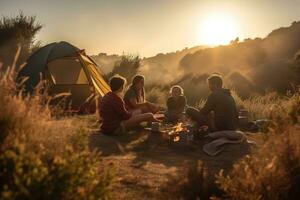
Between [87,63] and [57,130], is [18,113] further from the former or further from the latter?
[87,63]

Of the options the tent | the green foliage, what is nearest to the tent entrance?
the tent

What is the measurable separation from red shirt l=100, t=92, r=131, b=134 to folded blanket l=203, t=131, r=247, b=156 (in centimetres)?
172

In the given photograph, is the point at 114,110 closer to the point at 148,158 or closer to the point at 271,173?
the point at 148,158

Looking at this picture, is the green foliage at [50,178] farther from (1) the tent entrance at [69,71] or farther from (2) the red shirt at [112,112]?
(1) the tent entrance at [69,71]

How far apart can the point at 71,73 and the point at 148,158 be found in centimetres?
924

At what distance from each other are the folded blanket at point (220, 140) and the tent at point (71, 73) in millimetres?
5842

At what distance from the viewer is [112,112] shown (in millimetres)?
9539

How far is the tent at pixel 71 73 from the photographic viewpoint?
14.8 metres

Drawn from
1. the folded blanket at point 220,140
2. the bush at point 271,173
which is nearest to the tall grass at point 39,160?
the bush at point 271,173

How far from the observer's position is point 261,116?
43.8ft

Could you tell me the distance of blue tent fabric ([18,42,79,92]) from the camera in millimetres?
14781

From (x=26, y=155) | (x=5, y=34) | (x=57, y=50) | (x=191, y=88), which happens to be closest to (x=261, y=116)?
(x=57, y=50)

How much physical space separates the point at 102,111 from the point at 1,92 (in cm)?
515

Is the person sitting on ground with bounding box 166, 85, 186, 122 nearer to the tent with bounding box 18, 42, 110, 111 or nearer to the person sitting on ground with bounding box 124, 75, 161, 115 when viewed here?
the person sitting on ground with bounding box 124, 75, 161, 115
